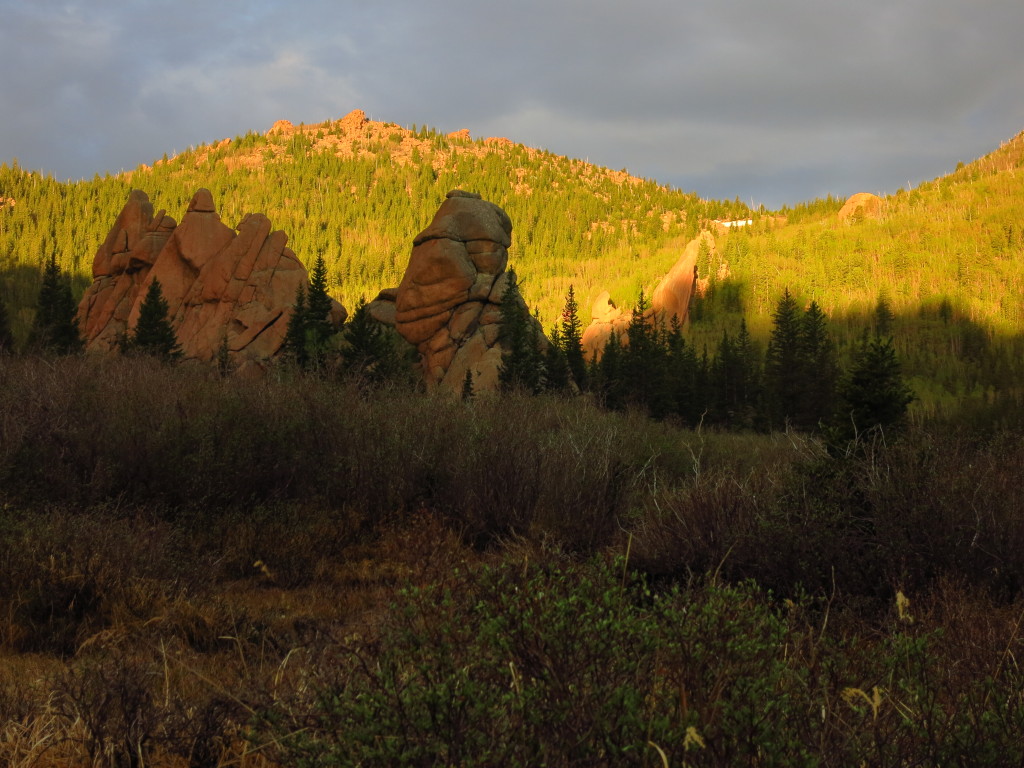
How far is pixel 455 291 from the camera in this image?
1591 inches

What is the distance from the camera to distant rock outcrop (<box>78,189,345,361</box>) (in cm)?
4497

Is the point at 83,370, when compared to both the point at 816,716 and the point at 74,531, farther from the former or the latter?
the point at 816,716

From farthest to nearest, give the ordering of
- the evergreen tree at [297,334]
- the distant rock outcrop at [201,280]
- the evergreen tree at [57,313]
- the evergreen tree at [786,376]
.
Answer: the distant rock outcrop at [201,280]
the evergreen tree at [786,376]
the evergreen tree at [57,313]
the evergreen tree at [297,334]

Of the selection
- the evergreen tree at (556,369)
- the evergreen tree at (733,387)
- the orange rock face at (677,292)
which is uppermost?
the orange rock face at (677,292)

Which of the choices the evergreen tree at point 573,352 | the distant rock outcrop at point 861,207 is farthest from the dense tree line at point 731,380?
the distant rock outcrop at point 861,207

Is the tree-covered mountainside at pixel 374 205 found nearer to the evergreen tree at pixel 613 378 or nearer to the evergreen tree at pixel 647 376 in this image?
the evergreen tree at pixel 647 376

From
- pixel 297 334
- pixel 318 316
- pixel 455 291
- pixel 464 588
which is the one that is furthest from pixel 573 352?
pixel 464 588

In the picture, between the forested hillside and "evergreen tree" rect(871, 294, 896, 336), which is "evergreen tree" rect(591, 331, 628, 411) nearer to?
the forested hillside

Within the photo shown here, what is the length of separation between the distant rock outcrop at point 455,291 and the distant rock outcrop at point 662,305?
24.1 meters

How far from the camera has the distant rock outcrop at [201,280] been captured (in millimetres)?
44969

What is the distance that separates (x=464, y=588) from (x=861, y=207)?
339 ft

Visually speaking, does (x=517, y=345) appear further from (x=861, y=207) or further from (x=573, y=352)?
(x=861, y=207)

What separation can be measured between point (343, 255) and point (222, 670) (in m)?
102

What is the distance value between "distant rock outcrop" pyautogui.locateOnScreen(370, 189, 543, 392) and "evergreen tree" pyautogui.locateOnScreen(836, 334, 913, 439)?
90.3 ft
